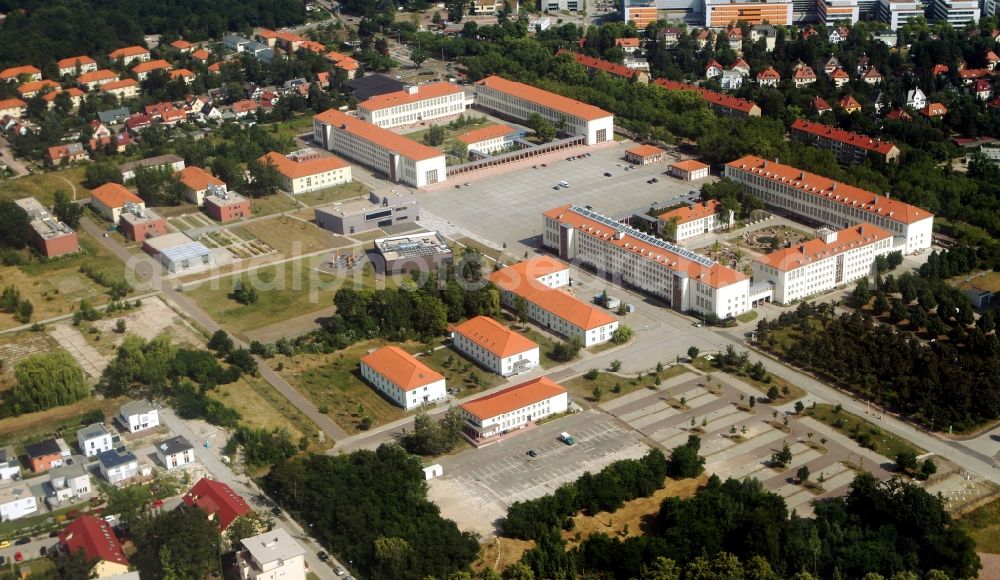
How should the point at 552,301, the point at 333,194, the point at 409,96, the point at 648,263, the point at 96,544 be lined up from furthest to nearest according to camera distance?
the point at 409,96 → the point at 333,194 → the point at 648,263 → the point at 552,301 → the point at 96,544

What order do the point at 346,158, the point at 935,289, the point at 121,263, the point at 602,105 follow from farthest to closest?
1. the point at 602,105
2. the point at 346,158
3. the point at 121,263
4. the point at 935,289

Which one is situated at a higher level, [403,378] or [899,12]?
[899,12]

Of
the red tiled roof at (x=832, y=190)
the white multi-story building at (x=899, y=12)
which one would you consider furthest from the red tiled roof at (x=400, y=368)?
the white multi-story building at (x=899, y=12)

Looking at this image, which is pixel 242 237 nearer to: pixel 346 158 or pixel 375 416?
pixel 346 158

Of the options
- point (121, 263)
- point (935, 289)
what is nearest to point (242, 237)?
point (121, 263)

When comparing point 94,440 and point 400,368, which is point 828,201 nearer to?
point 400,368

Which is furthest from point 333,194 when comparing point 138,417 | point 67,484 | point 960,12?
point 960,12

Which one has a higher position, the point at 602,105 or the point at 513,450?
the point at 602,105
